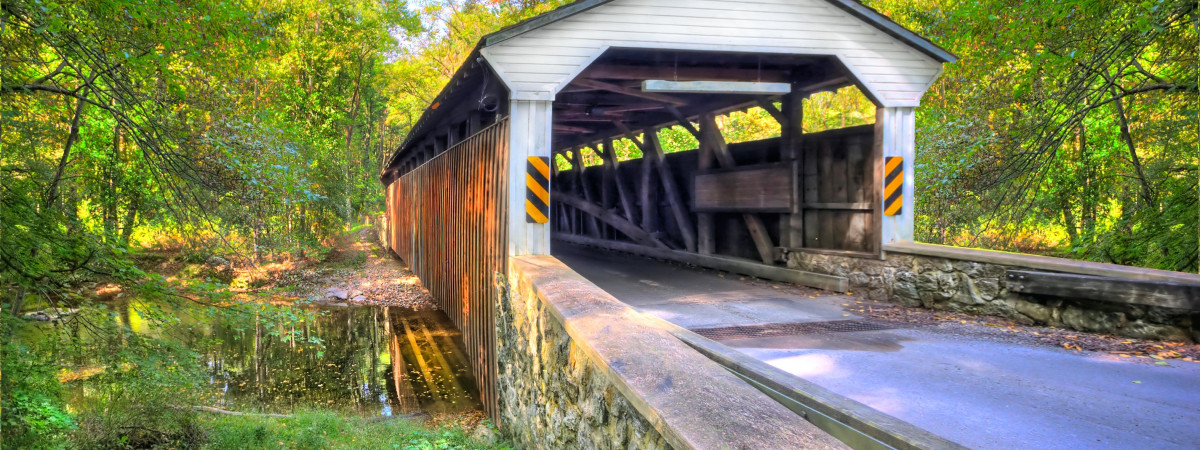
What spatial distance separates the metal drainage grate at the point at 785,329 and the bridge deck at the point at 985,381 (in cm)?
3

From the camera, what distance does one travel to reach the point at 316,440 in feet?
18.2

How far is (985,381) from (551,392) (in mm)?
2370

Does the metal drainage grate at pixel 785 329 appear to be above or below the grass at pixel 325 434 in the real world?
above

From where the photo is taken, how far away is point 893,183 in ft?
21.3

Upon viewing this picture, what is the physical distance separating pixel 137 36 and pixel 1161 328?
23.9 feet

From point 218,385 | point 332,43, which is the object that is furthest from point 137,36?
point 332,43

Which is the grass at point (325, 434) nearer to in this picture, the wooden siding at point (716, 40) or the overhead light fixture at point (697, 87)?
the wooden siding at point (716, 40)

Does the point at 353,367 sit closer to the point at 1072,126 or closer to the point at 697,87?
the point at 697,87

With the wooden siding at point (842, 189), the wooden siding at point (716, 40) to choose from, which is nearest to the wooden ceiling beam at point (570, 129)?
the wooden siding at point (842, 189)

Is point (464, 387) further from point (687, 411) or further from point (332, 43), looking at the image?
point (332, 43)

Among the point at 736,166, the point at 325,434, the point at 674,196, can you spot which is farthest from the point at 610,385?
the point at 674,196

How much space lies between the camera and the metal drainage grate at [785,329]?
4629 mm

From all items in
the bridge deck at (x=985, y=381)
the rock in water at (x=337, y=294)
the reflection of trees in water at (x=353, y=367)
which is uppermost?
the bridge deck at (x=985, y=381)

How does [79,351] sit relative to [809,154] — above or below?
below
